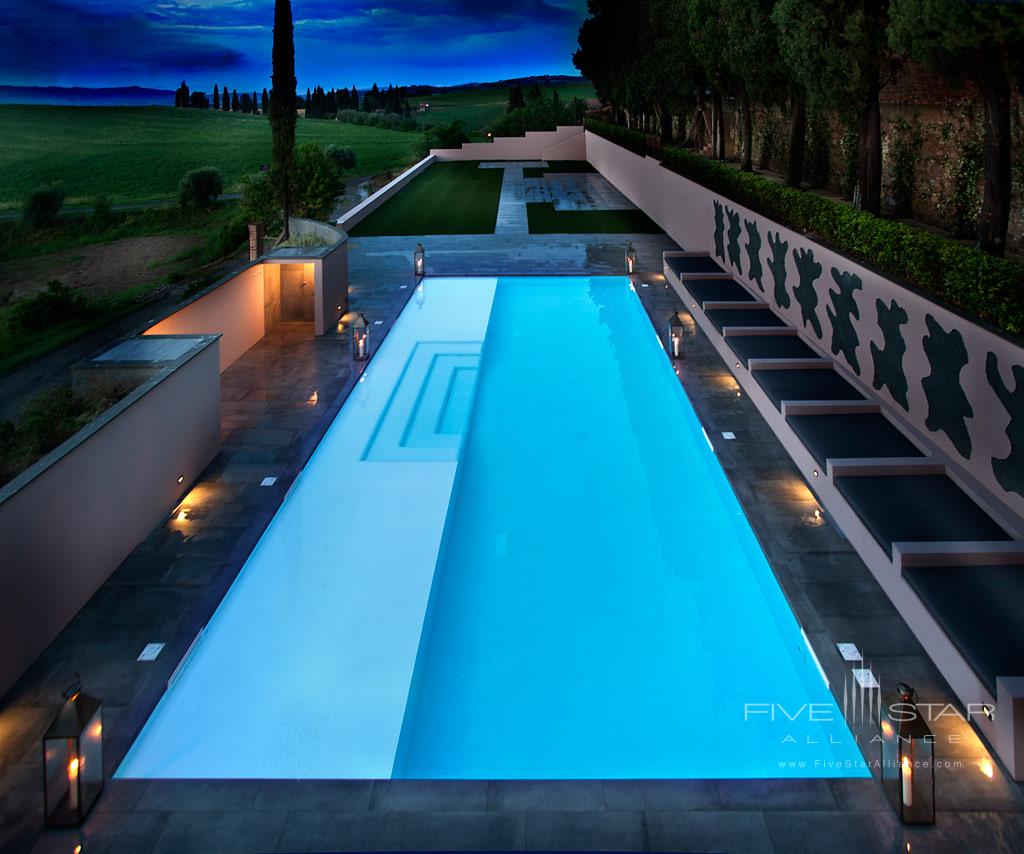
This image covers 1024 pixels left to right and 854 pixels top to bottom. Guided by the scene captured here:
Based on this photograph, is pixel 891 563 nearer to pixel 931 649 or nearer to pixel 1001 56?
pixel 931 649

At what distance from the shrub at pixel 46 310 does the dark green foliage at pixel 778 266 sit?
22195 mm

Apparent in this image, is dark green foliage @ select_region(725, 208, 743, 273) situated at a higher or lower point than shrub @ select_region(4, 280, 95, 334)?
higher

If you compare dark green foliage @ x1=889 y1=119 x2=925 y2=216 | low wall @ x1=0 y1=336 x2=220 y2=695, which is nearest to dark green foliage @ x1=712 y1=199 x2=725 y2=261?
dark green foliage @ x1=889 y1=119 x2=925 y2=216

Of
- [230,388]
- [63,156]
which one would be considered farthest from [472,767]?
[63,156]

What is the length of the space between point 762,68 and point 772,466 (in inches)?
469

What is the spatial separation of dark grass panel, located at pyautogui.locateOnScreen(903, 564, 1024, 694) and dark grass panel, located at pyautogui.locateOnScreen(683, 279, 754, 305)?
7.90 m

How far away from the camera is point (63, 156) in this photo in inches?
2351

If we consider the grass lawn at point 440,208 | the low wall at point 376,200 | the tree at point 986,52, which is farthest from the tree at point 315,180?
the tree at point 986,52

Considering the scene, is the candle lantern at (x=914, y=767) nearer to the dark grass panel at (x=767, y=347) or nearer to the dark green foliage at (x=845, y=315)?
the dark green foliage at (x=845, y=315)

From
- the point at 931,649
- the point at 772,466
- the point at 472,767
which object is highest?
the point at 772,466

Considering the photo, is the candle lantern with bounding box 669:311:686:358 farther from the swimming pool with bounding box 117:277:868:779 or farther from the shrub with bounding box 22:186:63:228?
the shrub with bounding box 22:186:63:228

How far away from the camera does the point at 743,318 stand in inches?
476

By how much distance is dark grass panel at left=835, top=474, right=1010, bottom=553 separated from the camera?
6.05 metres

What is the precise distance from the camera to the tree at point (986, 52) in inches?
309
